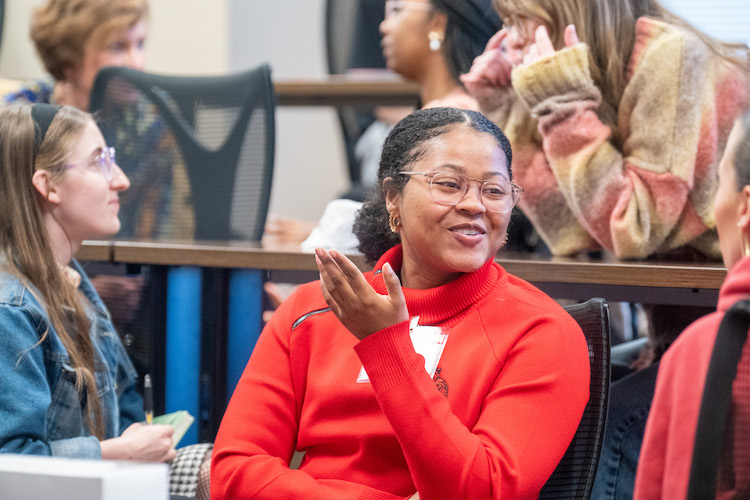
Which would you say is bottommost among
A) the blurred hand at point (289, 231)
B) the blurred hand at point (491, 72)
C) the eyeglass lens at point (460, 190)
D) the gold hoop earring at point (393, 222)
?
the blurred hand at point (289, 231)

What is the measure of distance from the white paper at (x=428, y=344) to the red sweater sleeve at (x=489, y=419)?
8cm

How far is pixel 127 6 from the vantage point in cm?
289

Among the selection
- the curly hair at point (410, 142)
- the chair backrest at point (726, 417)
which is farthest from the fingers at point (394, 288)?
the chair backrest at point (726, 417)

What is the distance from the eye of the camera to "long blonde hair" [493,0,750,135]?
5.83ft

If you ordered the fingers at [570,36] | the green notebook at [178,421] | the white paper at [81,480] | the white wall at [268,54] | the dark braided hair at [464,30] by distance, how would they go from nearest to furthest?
the white paper at [81,480] < the green notebook at [178,421] < the fingers at [570,36] < the dark braided hair at [464,30] < the white wall at [268,54]

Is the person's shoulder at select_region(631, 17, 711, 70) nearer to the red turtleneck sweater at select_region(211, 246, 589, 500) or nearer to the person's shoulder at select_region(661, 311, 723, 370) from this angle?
the red turtleneck sweater at select_region(211, 246, 589, 500)

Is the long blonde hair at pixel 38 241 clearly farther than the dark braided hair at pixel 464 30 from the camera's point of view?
No

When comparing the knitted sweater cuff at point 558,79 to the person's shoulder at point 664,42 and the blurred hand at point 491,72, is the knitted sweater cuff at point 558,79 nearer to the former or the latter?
the person's shoulder at point 664,42

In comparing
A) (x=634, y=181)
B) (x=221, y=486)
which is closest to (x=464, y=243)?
(x=221, y=486)

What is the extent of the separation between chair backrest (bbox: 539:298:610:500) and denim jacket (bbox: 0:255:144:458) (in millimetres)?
762

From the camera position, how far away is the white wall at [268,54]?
4.02 m

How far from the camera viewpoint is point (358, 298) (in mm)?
Answer: 1094

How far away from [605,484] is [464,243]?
59cm

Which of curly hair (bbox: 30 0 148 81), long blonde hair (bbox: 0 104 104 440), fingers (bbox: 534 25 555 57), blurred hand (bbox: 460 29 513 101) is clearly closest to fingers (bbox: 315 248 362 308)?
long blonde hair (bbox: 0 104 104 440)
